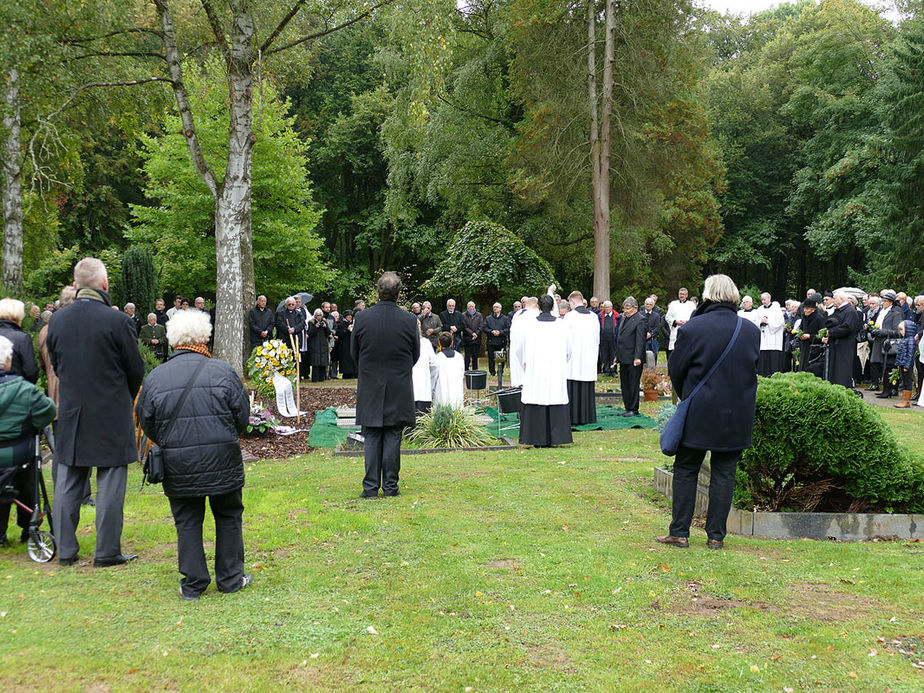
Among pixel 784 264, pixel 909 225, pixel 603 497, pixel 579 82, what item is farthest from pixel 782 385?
pixel 784 264

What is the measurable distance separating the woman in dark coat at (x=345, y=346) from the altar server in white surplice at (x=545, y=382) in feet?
36.7

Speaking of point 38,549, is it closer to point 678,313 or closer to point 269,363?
point 269,363

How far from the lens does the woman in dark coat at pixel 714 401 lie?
20.2ft

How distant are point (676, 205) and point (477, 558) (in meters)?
34.9

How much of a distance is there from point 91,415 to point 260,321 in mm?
14166

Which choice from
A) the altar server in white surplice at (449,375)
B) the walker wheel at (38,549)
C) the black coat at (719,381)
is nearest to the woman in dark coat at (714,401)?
the black coat at (719,381)

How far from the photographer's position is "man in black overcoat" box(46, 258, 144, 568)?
237 inches

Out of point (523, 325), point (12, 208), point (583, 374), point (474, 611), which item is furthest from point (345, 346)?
point (474, 611)

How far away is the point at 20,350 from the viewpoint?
686cm

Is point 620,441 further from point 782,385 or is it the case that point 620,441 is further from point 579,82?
point 579,82

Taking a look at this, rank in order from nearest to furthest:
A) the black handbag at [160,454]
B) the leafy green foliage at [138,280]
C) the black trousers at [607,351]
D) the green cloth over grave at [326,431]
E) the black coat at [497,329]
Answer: the black handbag at [160,454] < the green cloth over grave at [326,431] < the black trousers at [607,351] < the black coat at [497,329] < the leafy green foliage at [138,280]

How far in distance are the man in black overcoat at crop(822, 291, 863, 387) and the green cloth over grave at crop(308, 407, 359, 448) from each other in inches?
360

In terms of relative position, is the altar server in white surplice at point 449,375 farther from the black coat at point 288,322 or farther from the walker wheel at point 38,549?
the black coat at point 288,322

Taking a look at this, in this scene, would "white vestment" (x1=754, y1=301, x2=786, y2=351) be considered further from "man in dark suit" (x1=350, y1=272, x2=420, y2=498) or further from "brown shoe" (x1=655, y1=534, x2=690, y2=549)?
"brown shoe" (x1=655, y1=534, x2=690, y2=549)
